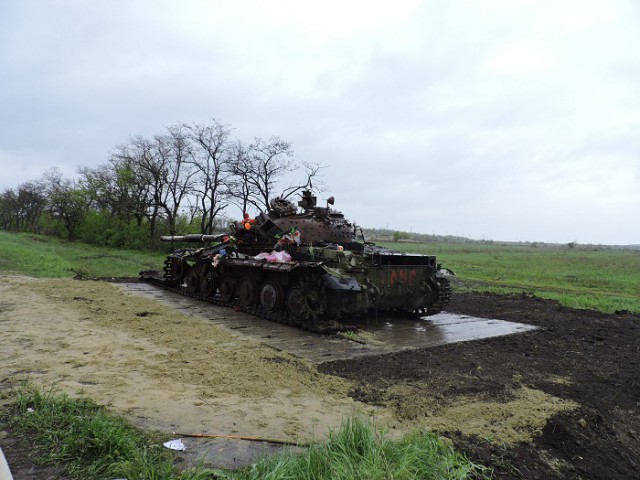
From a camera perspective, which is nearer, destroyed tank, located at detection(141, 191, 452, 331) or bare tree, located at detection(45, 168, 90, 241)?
destroyed tank, located at detection(141, 191, 452, 331)

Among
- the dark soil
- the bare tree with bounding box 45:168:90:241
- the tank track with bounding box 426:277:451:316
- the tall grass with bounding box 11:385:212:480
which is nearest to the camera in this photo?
the tall grass with bounding box 11:385:212:480

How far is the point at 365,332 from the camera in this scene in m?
8.91

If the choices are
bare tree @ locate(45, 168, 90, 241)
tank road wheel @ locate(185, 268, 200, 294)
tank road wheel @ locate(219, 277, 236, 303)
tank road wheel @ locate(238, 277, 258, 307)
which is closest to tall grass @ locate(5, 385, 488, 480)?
tank road wheel @ locate(238, 277, 258, 307)

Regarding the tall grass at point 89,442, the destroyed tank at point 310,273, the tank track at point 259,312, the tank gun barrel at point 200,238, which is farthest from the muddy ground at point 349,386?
the tank gun barrel at point 200,238

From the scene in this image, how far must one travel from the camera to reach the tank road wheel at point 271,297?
386 inches

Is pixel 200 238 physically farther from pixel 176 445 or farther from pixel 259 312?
pixel 176 445

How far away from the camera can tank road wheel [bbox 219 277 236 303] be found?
1159cm

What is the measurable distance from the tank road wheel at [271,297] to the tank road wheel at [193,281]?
3430 mm

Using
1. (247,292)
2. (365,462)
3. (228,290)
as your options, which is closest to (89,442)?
(365,462)

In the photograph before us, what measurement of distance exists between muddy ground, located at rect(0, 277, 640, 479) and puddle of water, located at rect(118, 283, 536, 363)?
371 mm

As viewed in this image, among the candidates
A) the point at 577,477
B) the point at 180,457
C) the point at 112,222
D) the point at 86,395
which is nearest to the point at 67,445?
the point at 180,457

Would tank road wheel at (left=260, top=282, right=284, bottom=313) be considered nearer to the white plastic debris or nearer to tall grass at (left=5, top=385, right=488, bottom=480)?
tall grass at (left=5, top=385, right=488, bottom=480)

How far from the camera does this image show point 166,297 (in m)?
12.8

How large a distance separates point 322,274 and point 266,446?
16.8 feet
